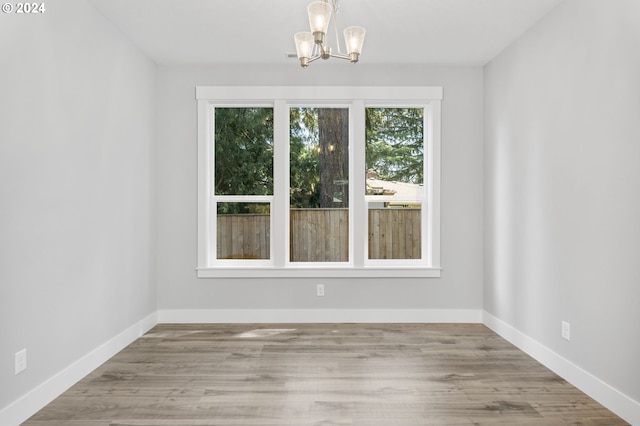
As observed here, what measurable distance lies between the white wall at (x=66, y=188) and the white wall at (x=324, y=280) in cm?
42

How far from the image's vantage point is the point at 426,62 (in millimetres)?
4316

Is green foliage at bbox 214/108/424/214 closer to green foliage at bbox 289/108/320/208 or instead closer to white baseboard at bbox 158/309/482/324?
green foliage at bbox 289/108/320/208

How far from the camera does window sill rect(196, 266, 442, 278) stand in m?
4.38

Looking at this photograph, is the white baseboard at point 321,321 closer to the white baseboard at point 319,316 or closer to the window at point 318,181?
the white baseboard at point 319,316

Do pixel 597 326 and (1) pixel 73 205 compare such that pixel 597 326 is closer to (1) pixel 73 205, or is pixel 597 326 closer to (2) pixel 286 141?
(2) pixel 286 141

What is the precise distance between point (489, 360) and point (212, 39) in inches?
137

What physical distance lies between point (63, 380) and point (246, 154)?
257cm

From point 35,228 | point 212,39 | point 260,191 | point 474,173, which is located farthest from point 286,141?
point 35,228

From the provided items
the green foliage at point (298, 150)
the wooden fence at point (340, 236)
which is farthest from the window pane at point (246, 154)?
the wooden fence at point (340, 236)

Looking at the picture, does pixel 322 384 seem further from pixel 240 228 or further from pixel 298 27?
pixel 298 27

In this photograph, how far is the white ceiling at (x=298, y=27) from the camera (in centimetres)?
313

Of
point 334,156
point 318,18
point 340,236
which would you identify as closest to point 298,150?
point 334,156

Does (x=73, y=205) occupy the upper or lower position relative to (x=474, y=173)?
lower

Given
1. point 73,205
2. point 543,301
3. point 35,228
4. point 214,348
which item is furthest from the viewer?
point 214,348
